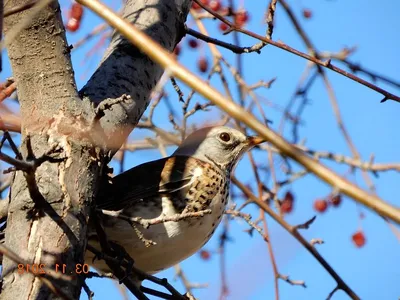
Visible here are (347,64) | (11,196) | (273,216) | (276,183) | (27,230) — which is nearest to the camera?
(27,230)

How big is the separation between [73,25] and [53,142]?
238 centimetres

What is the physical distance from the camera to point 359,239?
4.54 m

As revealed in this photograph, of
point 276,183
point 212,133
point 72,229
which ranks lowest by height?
point 72,229

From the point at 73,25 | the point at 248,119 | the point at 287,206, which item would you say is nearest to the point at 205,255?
the point at 287,206

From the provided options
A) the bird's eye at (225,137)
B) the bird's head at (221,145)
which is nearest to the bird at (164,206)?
the bird's head at (221,145)

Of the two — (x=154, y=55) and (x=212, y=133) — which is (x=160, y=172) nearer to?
(x=212, y=133)

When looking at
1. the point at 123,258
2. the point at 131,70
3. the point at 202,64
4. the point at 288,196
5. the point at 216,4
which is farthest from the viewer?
the point at 202,64

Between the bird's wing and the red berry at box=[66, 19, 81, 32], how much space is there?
1.18 meters

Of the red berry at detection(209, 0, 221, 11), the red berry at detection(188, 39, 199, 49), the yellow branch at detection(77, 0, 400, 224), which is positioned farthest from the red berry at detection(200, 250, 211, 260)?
the yellow branch at detection(77, 0, 400, 224)

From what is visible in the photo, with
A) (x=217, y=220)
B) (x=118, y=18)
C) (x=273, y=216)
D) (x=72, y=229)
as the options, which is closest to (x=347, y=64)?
(x=273, y=216)

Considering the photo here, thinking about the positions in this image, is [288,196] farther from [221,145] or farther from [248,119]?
[248,119]

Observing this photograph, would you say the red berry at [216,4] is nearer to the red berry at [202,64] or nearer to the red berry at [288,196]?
the red berry at [202,64]

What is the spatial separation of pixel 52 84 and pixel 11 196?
1.40ft

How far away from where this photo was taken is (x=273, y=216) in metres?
Result: 3.51
